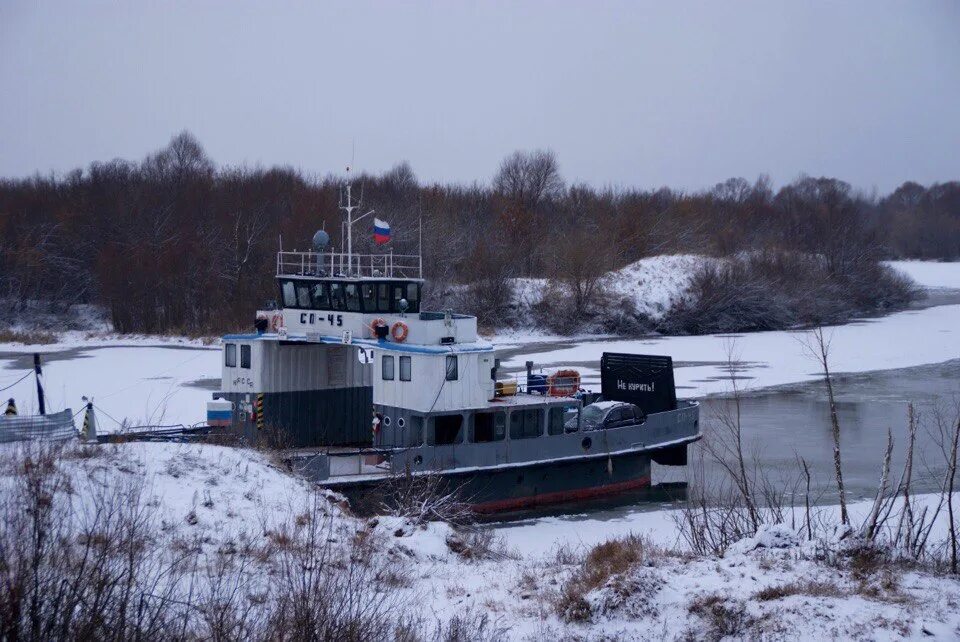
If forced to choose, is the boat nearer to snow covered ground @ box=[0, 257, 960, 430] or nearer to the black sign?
the black sign

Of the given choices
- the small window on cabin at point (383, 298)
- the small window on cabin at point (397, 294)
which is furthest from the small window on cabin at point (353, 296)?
the small window on cabin at point (397, 294)

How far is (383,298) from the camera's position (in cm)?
1745

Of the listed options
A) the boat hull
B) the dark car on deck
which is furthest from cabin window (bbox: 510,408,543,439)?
the dark car on deck

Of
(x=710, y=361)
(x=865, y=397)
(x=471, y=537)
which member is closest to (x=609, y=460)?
(x=471, y=537)

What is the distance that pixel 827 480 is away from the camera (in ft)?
61.0

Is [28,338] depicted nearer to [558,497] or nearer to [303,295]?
[303,295]

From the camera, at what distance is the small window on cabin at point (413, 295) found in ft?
58.1

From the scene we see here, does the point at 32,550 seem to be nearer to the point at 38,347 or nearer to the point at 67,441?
the point at 67,441

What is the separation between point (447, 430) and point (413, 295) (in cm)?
266

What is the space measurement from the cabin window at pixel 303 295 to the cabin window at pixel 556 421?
17.0 feet

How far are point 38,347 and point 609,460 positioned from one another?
3249cm

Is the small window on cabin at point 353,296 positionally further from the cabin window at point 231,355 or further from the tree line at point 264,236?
the tree line at point 264,236

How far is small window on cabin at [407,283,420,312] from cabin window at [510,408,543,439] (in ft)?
8.95

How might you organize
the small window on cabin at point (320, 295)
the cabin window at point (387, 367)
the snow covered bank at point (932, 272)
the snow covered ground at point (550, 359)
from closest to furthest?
the cabin window at point (387, 367)
the small window on cabin at point (320, 295)
the snow covered ground at point (550, 359)
the snow covered bank at point (932, 272)
